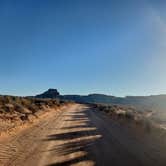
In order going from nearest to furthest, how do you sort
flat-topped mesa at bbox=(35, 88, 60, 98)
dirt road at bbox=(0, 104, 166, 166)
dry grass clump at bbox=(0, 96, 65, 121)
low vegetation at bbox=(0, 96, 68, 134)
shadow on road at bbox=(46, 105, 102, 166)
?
dirt road at bbox=(0, 104, 166, 166) < shadow on road at bbox=(46, 105, 102, 166) < low vegetation at bbox=(0, 96, 68, 134) < dry grass clump at bbox=(0, 96, 65, 121) < flat-topped mesa at bbox=(35, 88, 60, 98)

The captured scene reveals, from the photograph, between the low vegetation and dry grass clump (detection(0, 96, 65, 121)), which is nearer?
the low vegetation

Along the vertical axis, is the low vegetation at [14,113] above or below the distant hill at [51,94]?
below

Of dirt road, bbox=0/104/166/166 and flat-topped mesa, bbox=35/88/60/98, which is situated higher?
flat-topped mesa, bbox=35/88/60/98

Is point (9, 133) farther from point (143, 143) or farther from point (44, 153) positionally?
point (143, 143)

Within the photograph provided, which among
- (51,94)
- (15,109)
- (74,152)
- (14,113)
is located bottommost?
(74,152)

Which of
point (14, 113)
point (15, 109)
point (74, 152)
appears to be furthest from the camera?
point (15, 109)

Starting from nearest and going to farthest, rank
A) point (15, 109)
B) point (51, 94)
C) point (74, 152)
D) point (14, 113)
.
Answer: point (74, 152) < point (14, 113) < point (15, 109) < point (51, 94)

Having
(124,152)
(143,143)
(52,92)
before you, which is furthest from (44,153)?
(52,92)

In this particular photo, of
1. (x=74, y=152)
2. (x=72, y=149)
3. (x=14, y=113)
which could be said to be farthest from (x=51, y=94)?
(x=74, y=152)

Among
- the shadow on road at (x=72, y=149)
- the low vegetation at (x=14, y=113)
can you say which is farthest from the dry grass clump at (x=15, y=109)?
the shadow on road at (x=72, y=149)

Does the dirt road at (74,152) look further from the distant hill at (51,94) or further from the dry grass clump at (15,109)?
the distant hill at (51,94)

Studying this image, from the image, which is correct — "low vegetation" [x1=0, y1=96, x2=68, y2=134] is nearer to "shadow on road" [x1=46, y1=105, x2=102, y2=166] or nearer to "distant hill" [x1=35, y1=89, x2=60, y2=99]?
"shadow on road" [x1=46, y1=105, x2=102, y2=166]

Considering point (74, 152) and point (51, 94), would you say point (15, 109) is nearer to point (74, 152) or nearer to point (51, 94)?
point (74, 152)

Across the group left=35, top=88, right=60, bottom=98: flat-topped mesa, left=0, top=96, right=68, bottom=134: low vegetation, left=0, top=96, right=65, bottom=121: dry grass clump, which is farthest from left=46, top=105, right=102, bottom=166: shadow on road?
left=35, top=88, right=60, bottom=98: flat-topped mesa
